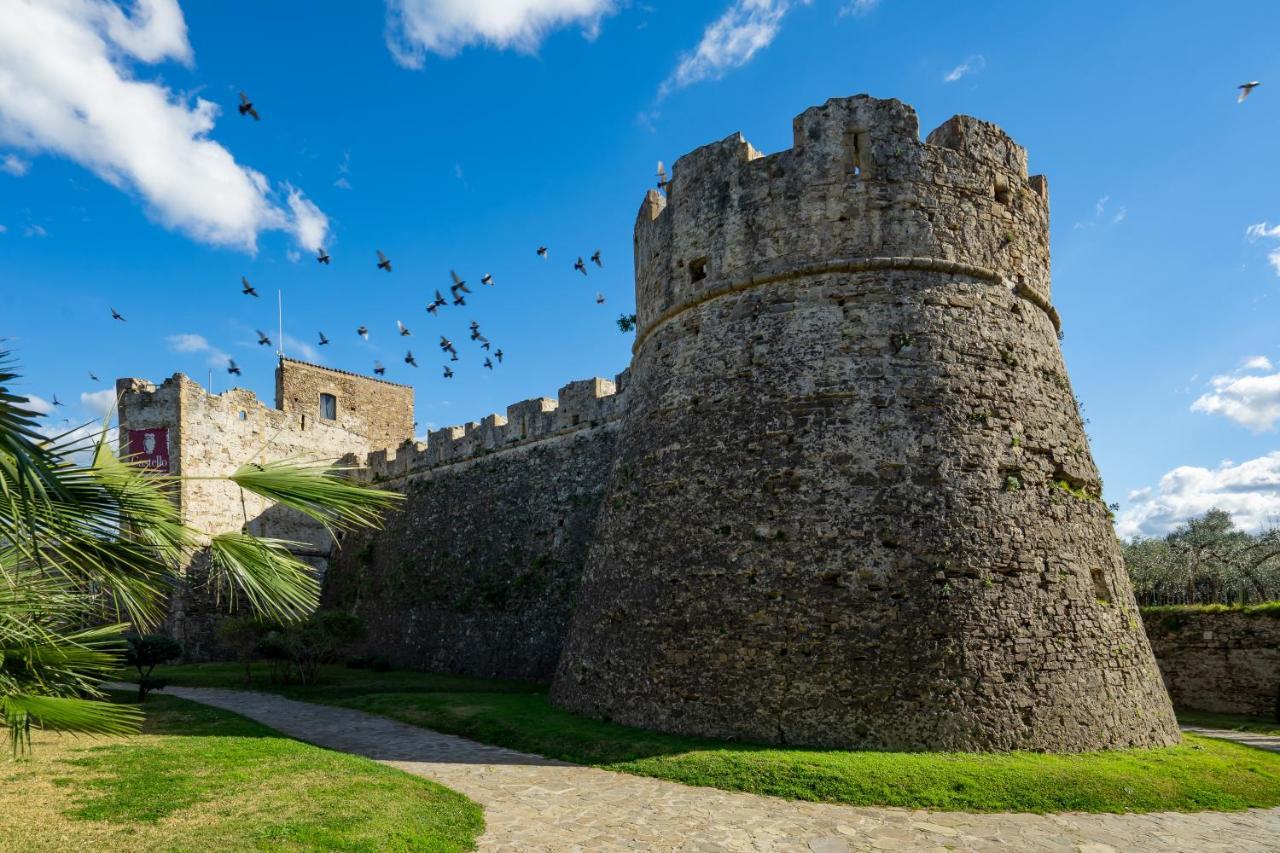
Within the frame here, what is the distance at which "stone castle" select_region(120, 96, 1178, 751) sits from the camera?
9406 mm

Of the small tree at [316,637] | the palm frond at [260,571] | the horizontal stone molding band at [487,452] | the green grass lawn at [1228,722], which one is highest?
the horizontal stone molding band at [487,452]

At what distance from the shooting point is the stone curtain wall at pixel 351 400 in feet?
97.7

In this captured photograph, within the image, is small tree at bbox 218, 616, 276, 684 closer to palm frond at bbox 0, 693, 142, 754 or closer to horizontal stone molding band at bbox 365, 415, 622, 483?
horizontal stone molding band at bbox 365, 415, 622, 483

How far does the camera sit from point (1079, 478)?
11.0 metres

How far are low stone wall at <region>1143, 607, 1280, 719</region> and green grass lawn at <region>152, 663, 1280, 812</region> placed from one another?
5.77m

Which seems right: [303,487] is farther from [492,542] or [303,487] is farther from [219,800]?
[492,542]

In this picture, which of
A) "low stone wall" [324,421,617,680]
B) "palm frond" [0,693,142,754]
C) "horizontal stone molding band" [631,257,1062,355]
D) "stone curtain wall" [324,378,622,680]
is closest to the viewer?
"palm frond" [0,693,142,754]

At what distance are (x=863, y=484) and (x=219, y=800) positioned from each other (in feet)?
26.4

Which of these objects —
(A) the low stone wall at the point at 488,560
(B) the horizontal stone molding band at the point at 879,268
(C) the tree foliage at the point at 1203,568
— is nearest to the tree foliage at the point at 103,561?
(B) the horizontal stone molding band at the point at 879,268

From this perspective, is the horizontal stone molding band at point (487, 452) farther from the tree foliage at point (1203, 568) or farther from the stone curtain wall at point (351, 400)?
the tree foliage at point (1203, 568)

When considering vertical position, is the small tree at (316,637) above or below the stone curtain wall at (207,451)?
below

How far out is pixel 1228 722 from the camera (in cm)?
1425

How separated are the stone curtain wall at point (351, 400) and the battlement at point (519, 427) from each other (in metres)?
4.41

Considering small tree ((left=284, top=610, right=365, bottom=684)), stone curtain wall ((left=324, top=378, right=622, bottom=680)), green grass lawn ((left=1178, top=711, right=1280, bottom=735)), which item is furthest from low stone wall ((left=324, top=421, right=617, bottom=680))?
green grass lawn ((left=1178, top=711, right=1280, bottom=735))
